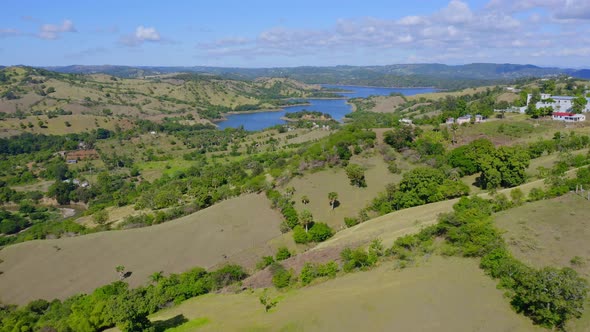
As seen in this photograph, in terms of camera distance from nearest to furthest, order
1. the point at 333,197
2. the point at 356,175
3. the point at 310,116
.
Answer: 1. the point at 333,197
2. the point at 356,175
3. the point at 310,116

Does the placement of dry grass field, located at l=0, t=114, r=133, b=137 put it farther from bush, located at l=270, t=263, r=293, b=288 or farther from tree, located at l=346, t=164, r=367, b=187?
bush, located at l=270, t=263, r=293, b=288

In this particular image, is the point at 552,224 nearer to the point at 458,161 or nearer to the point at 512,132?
the point at 458,161

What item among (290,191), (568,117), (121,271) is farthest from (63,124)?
(568,117)

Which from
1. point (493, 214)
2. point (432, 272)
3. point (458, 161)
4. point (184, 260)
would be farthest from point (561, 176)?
point (184, 260)

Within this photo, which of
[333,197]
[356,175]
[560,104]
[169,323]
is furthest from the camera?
[560,104]

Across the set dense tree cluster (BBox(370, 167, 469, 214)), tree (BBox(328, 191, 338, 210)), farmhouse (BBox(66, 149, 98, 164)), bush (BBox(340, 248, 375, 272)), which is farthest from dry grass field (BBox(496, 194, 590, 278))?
farmhouse (BBox(66, 149, 98, 164))

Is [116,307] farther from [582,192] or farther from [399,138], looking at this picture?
[399,138]
